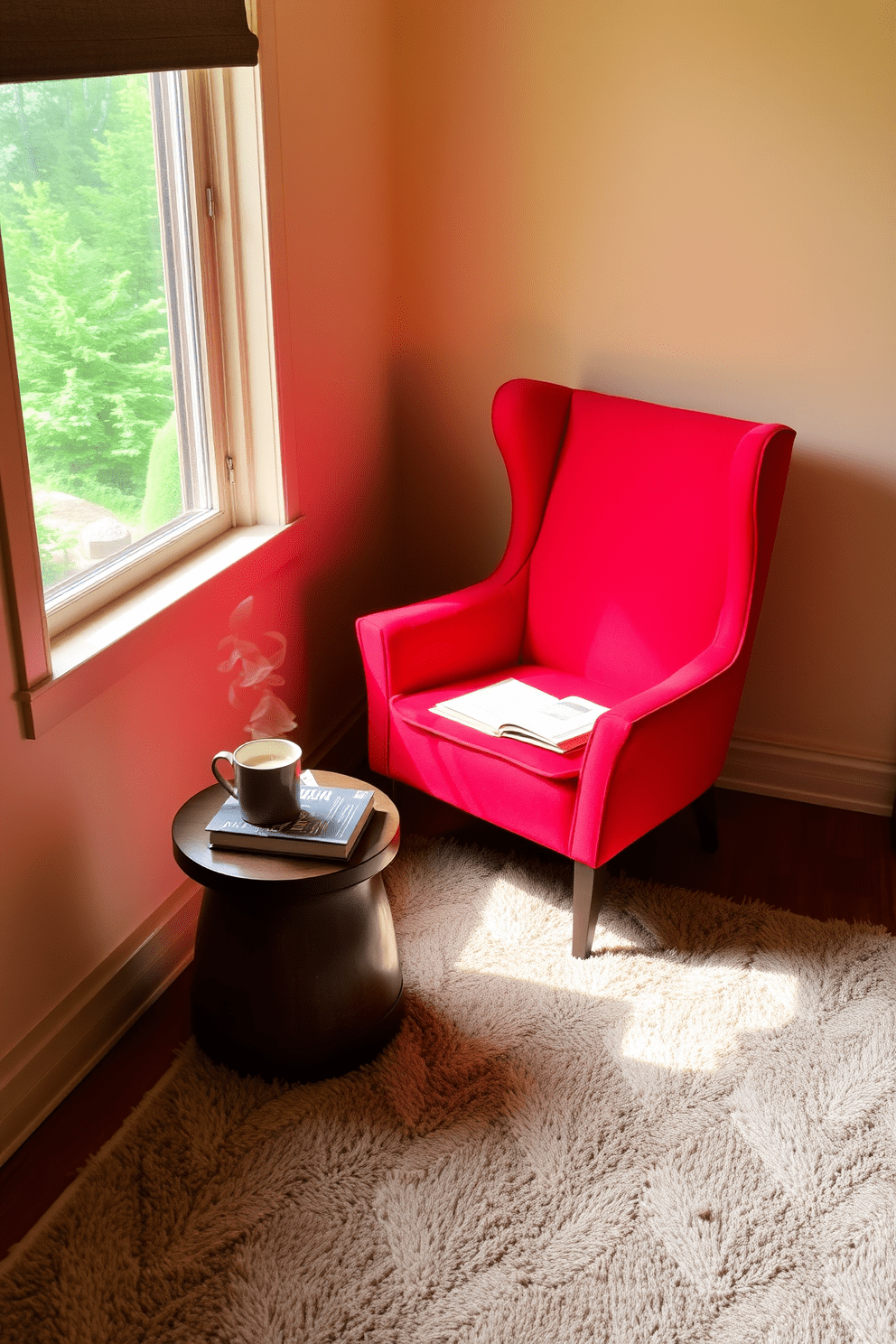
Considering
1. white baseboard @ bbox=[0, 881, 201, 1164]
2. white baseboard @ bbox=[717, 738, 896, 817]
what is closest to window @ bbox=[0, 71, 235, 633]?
white baseboard @ bbox=[0, 881, 201, 1164]

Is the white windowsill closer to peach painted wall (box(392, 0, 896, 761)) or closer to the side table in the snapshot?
the side table

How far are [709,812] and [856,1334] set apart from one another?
47.8 inches

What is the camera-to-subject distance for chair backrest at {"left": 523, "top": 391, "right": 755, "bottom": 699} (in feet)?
8.04

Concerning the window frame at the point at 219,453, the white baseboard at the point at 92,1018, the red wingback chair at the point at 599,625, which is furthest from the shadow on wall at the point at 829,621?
the white baseboard at the point at 92,1018

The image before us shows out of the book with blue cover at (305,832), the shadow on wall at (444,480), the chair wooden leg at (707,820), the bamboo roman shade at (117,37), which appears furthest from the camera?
the shadow on wall at (444,480)

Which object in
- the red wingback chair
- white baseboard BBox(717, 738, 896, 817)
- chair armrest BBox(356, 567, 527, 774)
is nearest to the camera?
the red wingback chair

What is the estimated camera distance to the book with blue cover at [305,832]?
1.81 m

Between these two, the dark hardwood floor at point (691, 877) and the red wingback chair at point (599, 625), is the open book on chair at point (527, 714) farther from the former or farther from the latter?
the dark hardwood floor at point (691, 877)

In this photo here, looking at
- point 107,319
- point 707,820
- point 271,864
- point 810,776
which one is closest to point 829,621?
point 810,776

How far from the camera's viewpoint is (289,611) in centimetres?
259

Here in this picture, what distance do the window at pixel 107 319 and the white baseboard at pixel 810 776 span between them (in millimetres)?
1505

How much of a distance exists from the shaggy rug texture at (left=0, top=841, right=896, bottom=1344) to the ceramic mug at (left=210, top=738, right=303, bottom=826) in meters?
0.47

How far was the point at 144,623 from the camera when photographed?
6.37ft

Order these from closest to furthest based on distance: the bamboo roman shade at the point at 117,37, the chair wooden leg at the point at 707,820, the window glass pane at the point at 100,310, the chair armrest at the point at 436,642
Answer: the bamboo roman shade at the point at 117,37
the window glass pane at the point at 100,310
the chair armrest at the point at 436,642
the chair wooden leg at the point at 707,820
